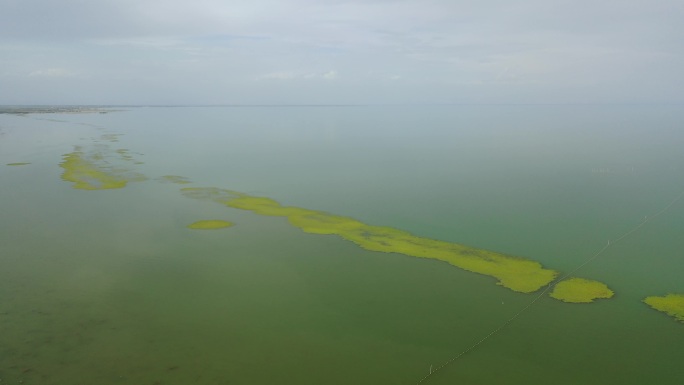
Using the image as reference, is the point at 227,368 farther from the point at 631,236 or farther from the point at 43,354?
the point at 631,236

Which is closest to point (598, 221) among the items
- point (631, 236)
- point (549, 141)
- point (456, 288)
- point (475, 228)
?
point (631, 236)

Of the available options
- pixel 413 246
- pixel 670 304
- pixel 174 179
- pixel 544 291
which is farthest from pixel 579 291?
pixel 174 179

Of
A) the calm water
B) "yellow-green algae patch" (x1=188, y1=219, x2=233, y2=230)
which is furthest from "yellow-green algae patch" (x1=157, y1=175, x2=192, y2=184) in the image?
"yellow-green algae patch" (x1=188, y1=219, x2=233, y2=230)

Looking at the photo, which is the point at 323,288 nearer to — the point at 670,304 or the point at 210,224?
the point at 210,224

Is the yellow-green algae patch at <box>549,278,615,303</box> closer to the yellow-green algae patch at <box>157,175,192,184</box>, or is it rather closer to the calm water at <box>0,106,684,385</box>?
the calm water at <box>0,106,684,385</box>

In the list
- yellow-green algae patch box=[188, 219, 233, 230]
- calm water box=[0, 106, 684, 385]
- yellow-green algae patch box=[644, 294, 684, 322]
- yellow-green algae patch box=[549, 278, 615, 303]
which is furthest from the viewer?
yellow-green algae patch box=[188, 219, 233, 230]

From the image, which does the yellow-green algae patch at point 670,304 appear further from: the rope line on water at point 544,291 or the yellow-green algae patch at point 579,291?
the rope line on water at point 544,291
